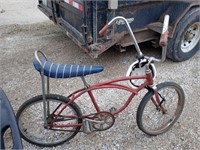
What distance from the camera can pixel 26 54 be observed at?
174 inches

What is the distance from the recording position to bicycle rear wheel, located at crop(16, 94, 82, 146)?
7.73 feet

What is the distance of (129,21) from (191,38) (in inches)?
49.6

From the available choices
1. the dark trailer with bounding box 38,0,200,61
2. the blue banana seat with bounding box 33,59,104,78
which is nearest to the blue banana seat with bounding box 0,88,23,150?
the blue banana seat with bounding box 33,59,104,78

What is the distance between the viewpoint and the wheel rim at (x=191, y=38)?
13.3 feet

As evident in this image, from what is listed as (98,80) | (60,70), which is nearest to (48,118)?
(60,70)

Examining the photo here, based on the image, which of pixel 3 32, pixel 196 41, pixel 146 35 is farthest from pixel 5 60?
pixel 196 41

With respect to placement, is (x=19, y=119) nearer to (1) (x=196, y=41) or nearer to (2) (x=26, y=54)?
(2) (x=26, y=54)

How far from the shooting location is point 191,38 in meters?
4.15

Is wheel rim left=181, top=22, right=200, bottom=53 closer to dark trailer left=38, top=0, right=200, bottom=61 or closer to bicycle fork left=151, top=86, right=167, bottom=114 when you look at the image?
dark trailer left=38, top=0, right=200, bottom=61

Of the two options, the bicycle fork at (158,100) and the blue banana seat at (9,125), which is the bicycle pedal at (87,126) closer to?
the bicycle fork at (158,100)

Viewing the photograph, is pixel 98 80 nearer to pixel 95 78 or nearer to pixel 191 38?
pixel 95 78

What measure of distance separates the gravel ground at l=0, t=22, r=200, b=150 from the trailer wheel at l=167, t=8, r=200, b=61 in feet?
0.52

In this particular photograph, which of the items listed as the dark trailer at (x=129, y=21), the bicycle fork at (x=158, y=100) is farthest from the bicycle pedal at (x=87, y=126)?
the dark trailer at (x=129, y=21)

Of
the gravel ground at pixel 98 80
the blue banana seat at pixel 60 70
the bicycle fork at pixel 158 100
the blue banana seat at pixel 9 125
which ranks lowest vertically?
the gravel ground at pixel 98 80
